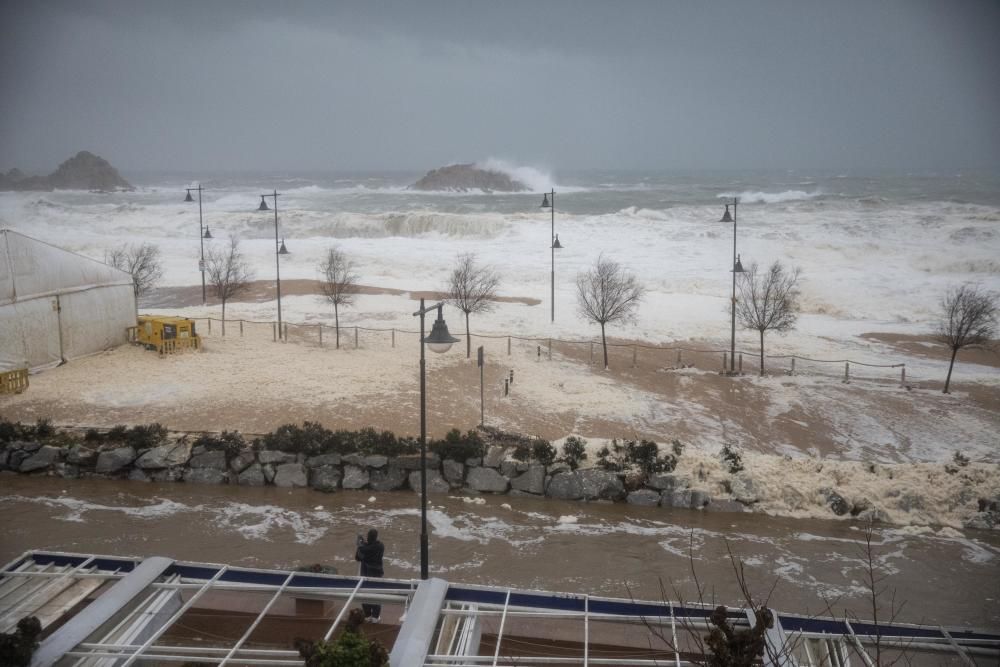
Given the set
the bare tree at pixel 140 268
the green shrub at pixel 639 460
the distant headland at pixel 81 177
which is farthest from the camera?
the distant headland at pixel 81 177

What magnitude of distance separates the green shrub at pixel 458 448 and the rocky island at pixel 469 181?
349 feet

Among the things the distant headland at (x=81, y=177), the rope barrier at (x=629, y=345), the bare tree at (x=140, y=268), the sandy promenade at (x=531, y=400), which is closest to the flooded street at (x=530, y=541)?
the sandy promenade at (x=531, y=400)

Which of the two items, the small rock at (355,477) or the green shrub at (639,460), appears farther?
the small rock at (355,477)

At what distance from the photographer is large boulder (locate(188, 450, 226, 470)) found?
15.9 meters

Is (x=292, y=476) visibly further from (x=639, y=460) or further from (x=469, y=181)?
(x=469, y=181)

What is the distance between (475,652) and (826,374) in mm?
19277

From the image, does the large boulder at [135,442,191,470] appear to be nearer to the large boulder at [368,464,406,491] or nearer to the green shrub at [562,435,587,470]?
the large boulder at [368,464,406,491]

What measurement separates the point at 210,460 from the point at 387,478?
368 cm

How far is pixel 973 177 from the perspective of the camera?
4702 inches

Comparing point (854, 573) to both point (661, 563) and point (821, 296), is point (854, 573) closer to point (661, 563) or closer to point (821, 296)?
point (661, 563)

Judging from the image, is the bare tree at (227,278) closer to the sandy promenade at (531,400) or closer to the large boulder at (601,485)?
the sandy promenade at (531,400)

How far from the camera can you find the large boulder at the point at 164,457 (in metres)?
15.9

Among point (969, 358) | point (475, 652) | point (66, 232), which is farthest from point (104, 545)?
point (66, 232)

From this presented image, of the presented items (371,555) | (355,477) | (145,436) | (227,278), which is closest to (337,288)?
(227,278)
